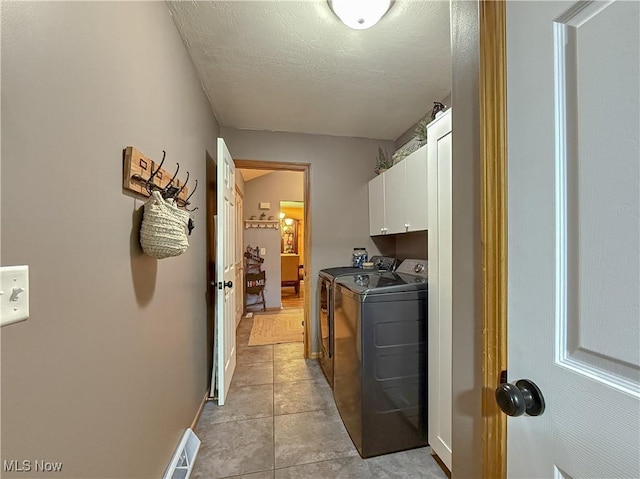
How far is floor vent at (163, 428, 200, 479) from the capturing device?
4.79 ft

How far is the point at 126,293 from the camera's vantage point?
3.38ft

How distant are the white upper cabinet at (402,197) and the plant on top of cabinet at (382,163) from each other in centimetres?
11

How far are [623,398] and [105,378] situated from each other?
48.4 inches

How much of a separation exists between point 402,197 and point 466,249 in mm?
1498

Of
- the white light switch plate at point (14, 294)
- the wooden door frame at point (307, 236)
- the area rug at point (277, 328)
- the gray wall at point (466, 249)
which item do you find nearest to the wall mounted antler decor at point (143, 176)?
the white light switch plate at point (14, 294)

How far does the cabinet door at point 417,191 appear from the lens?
6.30 ft

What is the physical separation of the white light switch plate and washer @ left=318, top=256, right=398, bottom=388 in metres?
1.90

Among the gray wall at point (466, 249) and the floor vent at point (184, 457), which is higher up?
the gray wall at point (466, 249)

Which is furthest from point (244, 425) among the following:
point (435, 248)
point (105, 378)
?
point (435, 248)

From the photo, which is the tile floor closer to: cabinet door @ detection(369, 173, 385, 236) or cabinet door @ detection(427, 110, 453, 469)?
cabinet door @ detection(427, 110, 453, 469)

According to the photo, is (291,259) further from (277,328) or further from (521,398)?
(521,398)

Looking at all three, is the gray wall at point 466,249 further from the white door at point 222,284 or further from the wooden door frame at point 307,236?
the wooden door frame at point 307,236

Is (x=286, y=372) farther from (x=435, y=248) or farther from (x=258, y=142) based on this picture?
(x=258, y=142)

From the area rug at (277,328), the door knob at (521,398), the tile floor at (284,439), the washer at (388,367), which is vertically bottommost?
the area rug at (277,328)
